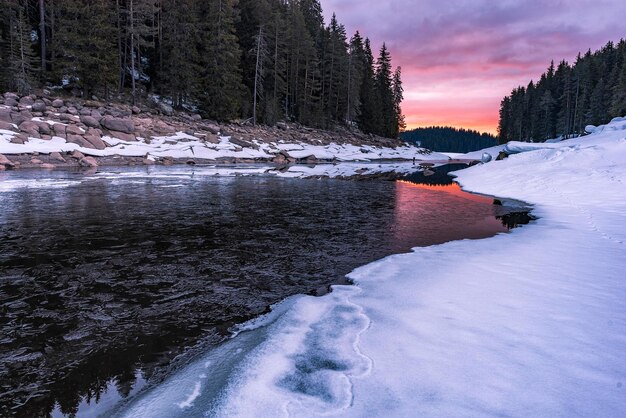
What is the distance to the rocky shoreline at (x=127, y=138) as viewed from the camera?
78.3 ft

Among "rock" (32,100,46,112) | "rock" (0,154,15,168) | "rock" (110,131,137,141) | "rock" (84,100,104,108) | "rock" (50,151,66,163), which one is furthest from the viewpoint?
"rock" (84,100,104,108)

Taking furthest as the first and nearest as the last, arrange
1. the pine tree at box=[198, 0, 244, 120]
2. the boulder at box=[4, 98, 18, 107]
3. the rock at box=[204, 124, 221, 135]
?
the pine tree at box=[198, 0, 244, 120] < the rock at box=[204, 124, 221, 135] < the boulder at box=[4, 98, 18, 107]

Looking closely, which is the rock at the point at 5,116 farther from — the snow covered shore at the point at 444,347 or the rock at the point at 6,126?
the snow covered shore at the point at 444,347

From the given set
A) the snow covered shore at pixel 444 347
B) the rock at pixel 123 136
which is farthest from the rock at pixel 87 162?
the snow covered shore at pixel 444 347

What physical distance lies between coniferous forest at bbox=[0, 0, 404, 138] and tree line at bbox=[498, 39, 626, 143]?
119ft

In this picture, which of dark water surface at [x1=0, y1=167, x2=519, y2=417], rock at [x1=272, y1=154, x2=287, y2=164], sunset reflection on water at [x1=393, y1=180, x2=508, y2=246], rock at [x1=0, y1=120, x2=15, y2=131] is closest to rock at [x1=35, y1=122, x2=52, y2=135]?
rock at [x1=0, y1=120, x2=15, y2=131]

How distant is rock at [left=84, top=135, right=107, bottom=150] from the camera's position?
86.1 feet

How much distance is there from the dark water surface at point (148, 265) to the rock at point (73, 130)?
587 inches

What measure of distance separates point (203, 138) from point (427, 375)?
3344cm

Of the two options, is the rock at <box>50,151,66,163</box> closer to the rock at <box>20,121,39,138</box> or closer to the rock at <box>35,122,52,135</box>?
the rock at <box>20,121,39,138</box>

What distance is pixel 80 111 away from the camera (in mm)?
29234

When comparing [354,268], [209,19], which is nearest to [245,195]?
[354,268]

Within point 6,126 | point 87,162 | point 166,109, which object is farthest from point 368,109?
point 6,126

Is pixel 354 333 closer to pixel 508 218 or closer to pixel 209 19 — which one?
pixel 508 218
